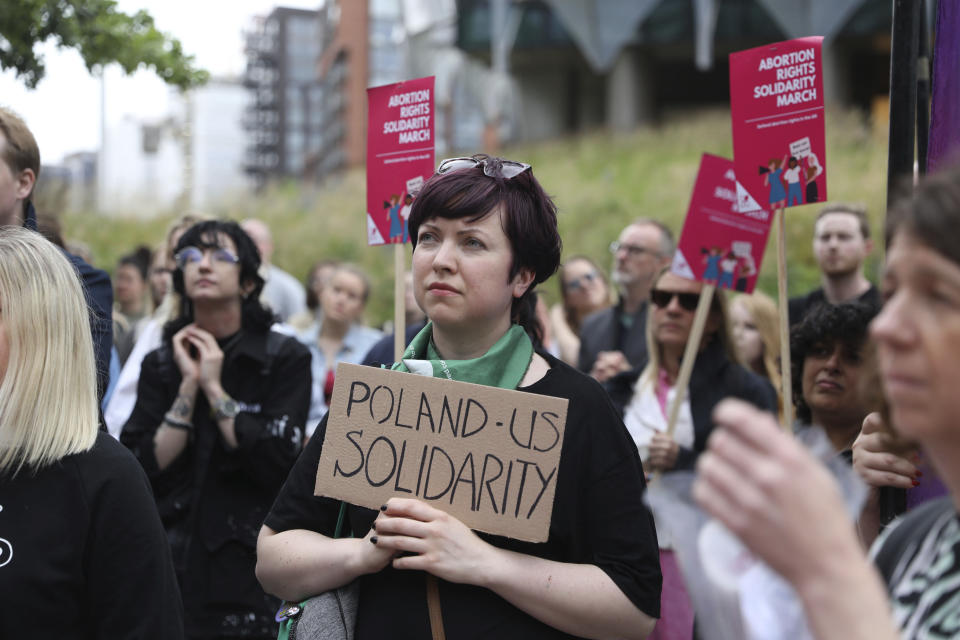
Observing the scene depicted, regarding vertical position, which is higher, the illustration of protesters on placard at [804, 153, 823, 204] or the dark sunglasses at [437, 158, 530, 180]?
the illustration of protesters on placard at [804, 153, 823, 204]

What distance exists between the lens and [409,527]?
222 centimetres

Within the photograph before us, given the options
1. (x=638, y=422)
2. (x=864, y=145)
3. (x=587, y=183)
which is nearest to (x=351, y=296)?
(x=638, y=422)

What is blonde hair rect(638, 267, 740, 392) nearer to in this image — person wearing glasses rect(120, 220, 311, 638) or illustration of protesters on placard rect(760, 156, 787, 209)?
illustration of protesters on placard rect(760, 156, 787, 209)

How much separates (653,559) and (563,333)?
522 cm

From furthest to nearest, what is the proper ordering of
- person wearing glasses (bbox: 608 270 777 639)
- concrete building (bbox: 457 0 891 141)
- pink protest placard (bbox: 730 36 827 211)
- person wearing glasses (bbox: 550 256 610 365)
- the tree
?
1. concrete building (bbox: 457 0 891 141)
2. person wearing glasses (bbox: 550 256 610 365)
3. the tree
4. person wearing glasses (bbox: 608 270 777 639)
5. pink protest placard (bbox: 730 36 827 211)

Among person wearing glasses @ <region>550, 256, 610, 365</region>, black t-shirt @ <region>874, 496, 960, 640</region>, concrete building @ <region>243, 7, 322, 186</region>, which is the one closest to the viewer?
black t-shirt @ <region>874, 496, 960, 640</region>

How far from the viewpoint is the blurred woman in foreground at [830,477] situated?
1181mm

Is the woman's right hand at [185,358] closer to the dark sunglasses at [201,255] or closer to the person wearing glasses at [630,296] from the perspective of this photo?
the dark sunglasses at [201,255]

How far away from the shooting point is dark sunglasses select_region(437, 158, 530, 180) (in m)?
2.53

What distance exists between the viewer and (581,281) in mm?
7574

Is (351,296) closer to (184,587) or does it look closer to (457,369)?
(184,587)

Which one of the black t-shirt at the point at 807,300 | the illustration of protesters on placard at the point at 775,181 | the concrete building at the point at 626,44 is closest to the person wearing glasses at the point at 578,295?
the black t-shirt at the point at 807,300

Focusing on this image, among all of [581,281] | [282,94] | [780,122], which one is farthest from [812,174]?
[282,94]

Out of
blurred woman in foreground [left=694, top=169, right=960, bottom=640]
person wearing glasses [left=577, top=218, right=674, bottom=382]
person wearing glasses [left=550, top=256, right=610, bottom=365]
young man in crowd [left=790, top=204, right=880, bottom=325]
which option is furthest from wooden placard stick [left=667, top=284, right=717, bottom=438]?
blurred woman in foreground [left=694, top=169, right=960, bottom=640]
